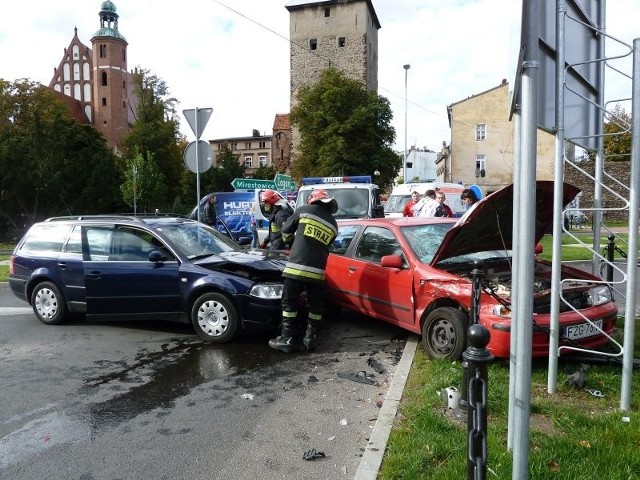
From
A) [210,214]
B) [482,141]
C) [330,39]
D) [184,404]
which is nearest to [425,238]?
[184,404]

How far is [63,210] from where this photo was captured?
37.4 metres

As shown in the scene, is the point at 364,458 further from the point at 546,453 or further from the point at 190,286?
the point at 190,286

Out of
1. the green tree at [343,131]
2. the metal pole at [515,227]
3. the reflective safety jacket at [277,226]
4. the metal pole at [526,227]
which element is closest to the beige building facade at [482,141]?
the green tree at [343,131]

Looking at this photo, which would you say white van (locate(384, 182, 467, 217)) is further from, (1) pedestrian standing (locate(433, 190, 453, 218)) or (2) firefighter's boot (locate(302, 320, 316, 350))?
(2) firefighter's boot (locate(302, 320, 316, 350))

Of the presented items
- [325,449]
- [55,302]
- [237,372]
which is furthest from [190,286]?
[325,449]

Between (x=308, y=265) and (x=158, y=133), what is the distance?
51.2 meters

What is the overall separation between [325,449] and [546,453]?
1.44 m

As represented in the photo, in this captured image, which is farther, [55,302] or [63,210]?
[63,210]

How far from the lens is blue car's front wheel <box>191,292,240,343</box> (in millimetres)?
6320

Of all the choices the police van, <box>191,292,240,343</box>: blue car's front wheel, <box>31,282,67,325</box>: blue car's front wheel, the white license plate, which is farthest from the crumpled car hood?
the police van

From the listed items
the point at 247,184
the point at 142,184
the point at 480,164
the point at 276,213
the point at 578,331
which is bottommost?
the point at 578,331

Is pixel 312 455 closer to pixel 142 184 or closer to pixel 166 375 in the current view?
pixel 166 375

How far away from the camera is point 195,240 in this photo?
7293mm

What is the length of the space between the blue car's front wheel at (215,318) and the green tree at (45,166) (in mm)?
32257
